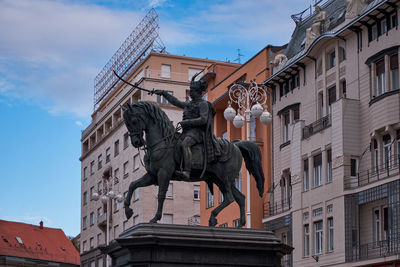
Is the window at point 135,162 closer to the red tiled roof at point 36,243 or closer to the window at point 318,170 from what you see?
the red tiled roof at point 36,243

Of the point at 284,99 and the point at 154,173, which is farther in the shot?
the point at 284,99

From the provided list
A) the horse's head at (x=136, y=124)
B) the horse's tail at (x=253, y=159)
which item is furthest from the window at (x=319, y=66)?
the horse's head at (x=136, y=124)

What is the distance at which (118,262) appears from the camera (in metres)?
17.8

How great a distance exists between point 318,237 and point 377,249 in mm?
5187

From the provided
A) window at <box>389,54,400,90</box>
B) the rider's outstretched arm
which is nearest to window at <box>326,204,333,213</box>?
window at <box>389,54,400,90</box>

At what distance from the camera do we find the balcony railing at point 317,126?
45.8m

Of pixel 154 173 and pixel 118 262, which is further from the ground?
pixel 154 173

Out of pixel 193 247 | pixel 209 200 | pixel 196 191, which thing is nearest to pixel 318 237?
pixel 209 200

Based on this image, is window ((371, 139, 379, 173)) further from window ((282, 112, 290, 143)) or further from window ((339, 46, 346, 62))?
window ((282, 112, 290, 143))

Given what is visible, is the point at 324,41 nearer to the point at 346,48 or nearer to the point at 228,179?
the point at 346,48

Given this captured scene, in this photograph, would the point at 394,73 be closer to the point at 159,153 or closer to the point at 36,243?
the point at 159,153

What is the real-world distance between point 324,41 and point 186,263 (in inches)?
1236

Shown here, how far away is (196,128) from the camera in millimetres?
18609

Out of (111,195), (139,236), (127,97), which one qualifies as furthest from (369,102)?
(127,97)
